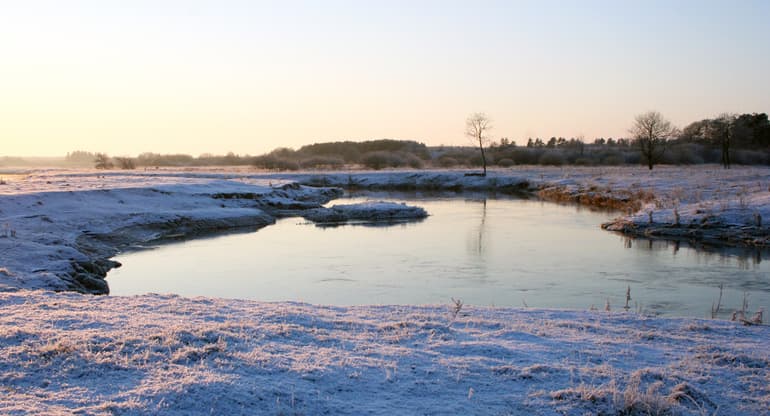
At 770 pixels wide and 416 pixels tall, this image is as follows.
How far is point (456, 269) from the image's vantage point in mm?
16906

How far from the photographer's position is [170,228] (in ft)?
85.1

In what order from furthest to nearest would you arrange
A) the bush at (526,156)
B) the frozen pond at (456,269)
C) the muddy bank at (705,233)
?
the bush at (526,156) → the muddy bank at (705,233) → the frozen pond at (456,269)

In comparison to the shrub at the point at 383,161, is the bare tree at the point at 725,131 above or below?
above

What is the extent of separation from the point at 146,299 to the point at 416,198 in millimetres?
36918

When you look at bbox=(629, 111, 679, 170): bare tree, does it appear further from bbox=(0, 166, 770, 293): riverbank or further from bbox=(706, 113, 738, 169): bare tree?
bbox=(0, 166, 770, 293): riverbank

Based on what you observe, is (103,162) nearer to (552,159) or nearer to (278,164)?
(278,164)

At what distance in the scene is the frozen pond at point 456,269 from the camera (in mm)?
13328

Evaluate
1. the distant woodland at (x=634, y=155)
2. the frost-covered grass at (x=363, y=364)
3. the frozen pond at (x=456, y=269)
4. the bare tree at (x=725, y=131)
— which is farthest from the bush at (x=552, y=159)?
the frost-covered grass at (x=363, y=364)

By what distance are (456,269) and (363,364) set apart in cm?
1075

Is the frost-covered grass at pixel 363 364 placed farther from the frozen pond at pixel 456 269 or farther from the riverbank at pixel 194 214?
the riverbank at pixel 194 214

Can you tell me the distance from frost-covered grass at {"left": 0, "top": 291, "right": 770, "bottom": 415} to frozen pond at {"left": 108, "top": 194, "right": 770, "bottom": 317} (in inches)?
172

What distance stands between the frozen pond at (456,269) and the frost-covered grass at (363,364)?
438 centimetres

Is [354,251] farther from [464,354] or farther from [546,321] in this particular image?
[464,354]

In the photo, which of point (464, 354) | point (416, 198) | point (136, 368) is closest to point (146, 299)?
point (136, 368)
